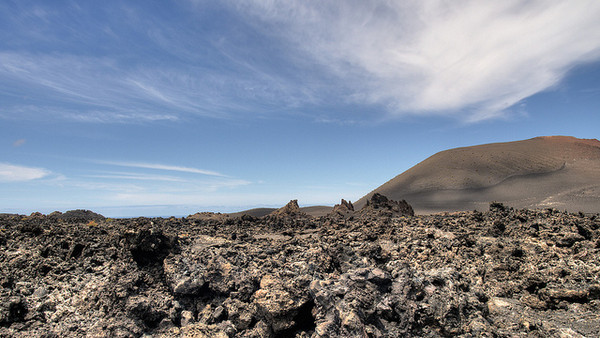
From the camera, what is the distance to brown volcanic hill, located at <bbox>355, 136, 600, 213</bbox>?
36072 millimetres

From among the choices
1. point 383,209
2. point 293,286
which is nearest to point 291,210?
point 383,209

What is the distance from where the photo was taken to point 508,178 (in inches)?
1838

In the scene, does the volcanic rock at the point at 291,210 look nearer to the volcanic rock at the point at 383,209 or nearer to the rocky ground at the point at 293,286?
the volcanic rock at the point at 383,209

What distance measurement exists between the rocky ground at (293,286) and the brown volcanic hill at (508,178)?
92.8ft

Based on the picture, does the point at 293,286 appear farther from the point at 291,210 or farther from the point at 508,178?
the point at 508,178

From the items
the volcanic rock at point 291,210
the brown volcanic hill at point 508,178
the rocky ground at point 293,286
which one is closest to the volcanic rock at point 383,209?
the volcanic rock at point 291,210

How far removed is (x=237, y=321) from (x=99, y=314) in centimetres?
356

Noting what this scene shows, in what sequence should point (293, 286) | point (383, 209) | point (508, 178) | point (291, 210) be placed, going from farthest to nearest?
point (508, 178)
point (291, 210)
point (383, 209)
point (293, 286)

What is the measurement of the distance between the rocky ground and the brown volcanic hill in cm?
2828

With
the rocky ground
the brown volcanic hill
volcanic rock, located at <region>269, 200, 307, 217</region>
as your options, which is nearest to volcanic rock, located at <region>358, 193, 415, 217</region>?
volcanic rock, located at <region>269, 200, 307, 217</region>

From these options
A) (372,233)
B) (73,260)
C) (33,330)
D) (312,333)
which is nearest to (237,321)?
(312,333)

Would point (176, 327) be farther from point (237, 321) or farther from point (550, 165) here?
point (550, 165)

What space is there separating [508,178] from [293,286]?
2054 inches

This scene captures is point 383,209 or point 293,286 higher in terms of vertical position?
point 383,209
